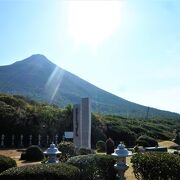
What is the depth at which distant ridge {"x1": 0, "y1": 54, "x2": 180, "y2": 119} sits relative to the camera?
12019cm

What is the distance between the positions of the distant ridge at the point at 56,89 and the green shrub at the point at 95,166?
96.7 m

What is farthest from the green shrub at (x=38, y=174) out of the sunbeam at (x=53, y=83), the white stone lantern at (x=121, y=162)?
the sunbeam at (x=53, y=83)

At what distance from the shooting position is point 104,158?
1341cm

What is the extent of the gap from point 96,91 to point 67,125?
290 feet

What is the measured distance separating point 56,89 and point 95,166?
121837mm

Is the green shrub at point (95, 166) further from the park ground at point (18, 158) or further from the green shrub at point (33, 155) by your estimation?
the green shrub at point (33, 155)

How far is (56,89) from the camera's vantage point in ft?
440

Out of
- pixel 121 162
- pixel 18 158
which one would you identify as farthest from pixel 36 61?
pixel 121 162

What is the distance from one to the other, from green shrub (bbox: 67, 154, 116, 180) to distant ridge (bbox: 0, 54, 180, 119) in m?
96.7

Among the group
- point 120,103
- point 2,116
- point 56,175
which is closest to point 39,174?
point 56,175

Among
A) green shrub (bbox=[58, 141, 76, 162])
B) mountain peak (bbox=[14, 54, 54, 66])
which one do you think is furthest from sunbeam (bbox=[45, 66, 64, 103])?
green shrub (bbox=[58, 141, 76, 162])

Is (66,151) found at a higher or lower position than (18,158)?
higher

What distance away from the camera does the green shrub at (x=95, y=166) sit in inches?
505

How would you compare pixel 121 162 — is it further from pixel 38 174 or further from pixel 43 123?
pixel 43 123
